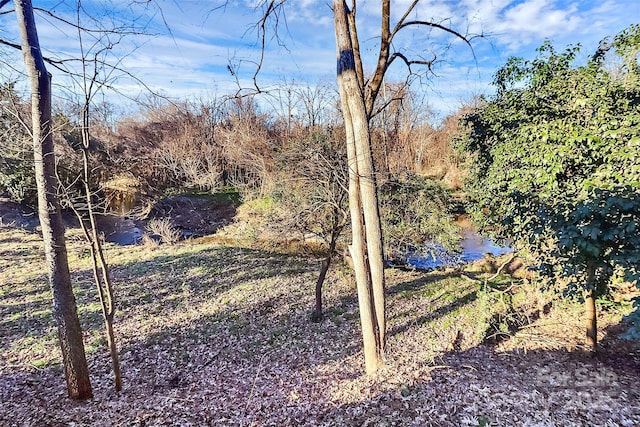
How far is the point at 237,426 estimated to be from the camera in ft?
13.8

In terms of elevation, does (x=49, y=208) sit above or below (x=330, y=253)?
above

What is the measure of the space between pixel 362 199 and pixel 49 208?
12.9ft

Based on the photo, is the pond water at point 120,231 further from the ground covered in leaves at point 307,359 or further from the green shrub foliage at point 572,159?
the green shrub foliage at point 572,159

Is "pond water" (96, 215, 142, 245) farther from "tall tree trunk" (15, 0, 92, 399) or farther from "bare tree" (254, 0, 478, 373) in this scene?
"bare tree" (254, 0, 478, 373)

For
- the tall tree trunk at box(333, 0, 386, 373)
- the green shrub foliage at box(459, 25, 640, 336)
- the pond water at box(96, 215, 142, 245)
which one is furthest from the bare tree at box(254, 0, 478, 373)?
the pond water at box(96, 215, 142, 245)

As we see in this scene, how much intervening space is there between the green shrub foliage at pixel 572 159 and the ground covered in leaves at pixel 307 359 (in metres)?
1.38

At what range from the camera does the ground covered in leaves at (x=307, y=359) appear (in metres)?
3.98

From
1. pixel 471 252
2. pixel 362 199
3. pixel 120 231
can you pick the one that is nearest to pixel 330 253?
pixel 362 199

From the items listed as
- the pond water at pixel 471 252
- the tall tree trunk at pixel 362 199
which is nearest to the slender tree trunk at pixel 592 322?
the tall tree trunk at pixel 362 199

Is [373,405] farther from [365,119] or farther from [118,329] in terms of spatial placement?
[118,329]

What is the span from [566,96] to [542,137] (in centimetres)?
75

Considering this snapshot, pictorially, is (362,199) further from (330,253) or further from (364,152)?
(330,253)

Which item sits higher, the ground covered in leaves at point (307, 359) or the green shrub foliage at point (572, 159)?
the green shrub foliage at point (572, 159)

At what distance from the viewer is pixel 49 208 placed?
13.3ft
